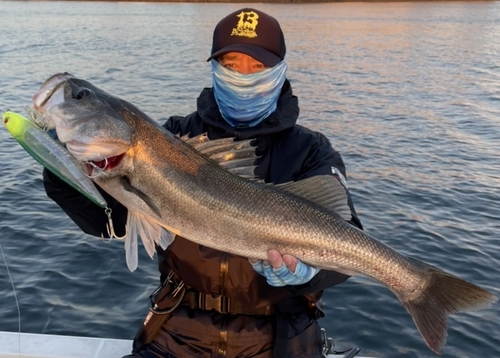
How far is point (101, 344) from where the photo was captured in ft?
13.5

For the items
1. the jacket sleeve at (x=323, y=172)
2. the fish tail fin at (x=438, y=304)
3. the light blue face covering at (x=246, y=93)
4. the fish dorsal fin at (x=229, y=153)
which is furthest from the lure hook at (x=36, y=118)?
the fish tail fin at (x=438, y=304)

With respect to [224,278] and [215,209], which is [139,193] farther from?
[224,278]

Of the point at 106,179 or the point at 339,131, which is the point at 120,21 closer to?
the point at 339,131

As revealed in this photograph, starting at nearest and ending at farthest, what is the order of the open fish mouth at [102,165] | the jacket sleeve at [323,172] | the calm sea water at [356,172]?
the open fish mouth at [102,165], the jacket sleeve at [323,172], the calm sea water at [356,172]

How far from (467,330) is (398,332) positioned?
85cm

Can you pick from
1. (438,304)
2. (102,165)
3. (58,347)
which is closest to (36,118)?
(102,165)

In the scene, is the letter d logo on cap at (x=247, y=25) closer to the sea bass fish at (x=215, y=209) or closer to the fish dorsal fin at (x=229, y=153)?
the fish dorsal fin at (x=229, y=153)

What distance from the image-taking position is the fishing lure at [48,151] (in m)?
2.91

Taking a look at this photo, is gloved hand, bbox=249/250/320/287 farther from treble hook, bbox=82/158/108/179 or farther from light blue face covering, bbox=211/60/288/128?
light blue face covering, bbox=211/60/288/128

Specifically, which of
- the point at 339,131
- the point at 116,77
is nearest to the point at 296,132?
the point at 339,131

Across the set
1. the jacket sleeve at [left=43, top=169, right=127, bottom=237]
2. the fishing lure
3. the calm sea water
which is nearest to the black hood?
the jacket sleeve at [left=43, top=169, right=127, bottom=237]

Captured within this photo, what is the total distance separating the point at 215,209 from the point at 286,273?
570 millimetres

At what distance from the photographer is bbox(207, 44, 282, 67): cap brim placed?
151 inches

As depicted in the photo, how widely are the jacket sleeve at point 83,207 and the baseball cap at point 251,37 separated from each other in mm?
1321
